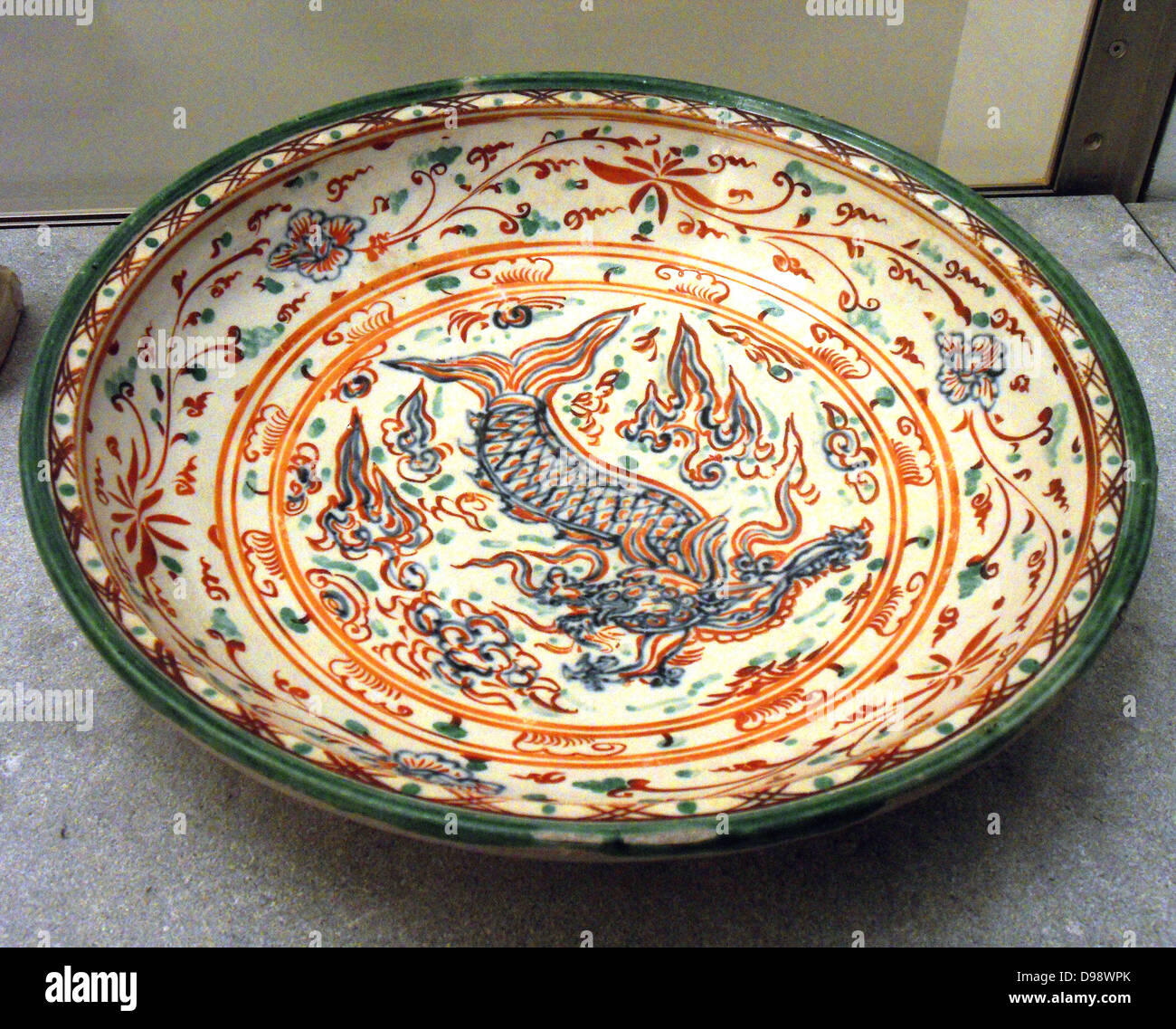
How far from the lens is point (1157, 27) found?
60.0 inches

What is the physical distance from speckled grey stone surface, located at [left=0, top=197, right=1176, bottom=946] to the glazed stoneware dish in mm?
103

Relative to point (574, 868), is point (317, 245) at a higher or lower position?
higher

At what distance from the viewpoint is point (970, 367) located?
1.19 metres

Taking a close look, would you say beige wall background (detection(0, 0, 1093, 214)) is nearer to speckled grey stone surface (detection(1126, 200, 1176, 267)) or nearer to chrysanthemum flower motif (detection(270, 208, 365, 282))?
speckled grey stone surface (detection(1126, 200, 1176, 267))

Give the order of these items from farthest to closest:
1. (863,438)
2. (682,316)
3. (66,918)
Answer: (682,316)
(863,438)
(66,918)

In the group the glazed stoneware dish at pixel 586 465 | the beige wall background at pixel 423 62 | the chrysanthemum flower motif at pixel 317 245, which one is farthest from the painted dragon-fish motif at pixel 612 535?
the beige wall background at pixel 423 62

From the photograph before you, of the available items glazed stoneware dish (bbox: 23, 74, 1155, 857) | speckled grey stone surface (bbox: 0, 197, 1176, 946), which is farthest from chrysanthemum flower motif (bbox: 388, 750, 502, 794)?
speckled grey stone surface (bbox: 0, 197, 1176, 946)

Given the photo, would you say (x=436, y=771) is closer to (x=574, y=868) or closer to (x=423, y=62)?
(x=574, y=868)

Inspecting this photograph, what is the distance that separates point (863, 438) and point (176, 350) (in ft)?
2.04

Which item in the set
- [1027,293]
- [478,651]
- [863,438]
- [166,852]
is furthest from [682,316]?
[166,852]

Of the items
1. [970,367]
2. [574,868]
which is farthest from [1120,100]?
[574,868]

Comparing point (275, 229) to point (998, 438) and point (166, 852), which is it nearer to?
point (166, 852)

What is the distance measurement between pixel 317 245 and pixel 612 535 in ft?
1.39

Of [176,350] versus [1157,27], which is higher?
[1157,27]
